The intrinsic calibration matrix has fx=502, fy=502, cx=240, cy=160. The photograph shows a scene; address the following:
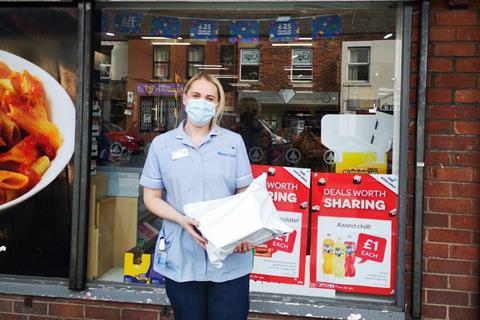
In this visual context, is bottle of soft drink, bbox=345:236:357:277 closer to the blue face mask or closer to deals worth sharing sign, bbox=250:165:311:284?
deals worth sharing sign, bbox=250:165:311:284

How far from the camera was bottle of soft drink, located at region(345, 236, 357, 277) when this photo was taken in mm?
3393

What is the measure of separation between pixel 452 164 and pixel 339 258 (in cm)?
96

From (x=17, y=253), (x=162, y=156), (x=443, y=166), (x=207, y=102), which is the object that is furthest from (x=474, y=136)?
(x=17, y=253)

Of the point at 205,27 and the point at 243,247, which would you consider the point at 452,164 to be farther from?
the point at 205,27

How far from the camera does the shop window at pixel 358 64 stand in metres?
A: 3.65

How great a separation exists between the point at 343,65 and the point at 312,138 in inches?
23.9

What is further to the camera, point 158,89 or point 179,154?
point 158,89

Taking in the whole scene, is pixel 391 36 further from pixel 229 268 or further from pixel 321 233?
pixel 229 268

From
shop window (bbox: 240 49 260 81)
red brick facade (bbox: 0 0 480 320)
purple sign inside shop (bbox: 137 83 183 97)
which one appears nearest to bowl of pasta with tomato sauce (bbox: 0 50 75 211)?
purple sign inside shop (bbox: 137 83 183 97)

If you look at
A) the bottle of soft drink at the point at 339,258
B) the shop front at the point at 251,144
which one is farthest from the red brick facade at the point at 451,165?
the bottle of soft drink at the point at 339,258

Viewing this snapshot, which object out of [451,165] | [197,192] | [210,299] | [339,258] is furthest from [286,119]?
[210,299]

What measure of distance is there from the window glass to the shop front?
0.01 m

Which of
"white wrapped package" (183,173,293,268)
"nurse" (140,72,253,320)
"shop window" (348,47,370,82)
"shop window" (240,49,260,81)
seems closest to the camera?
"white wrapped package" (183,173,293,268)

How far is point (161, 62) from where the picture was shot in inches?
163
